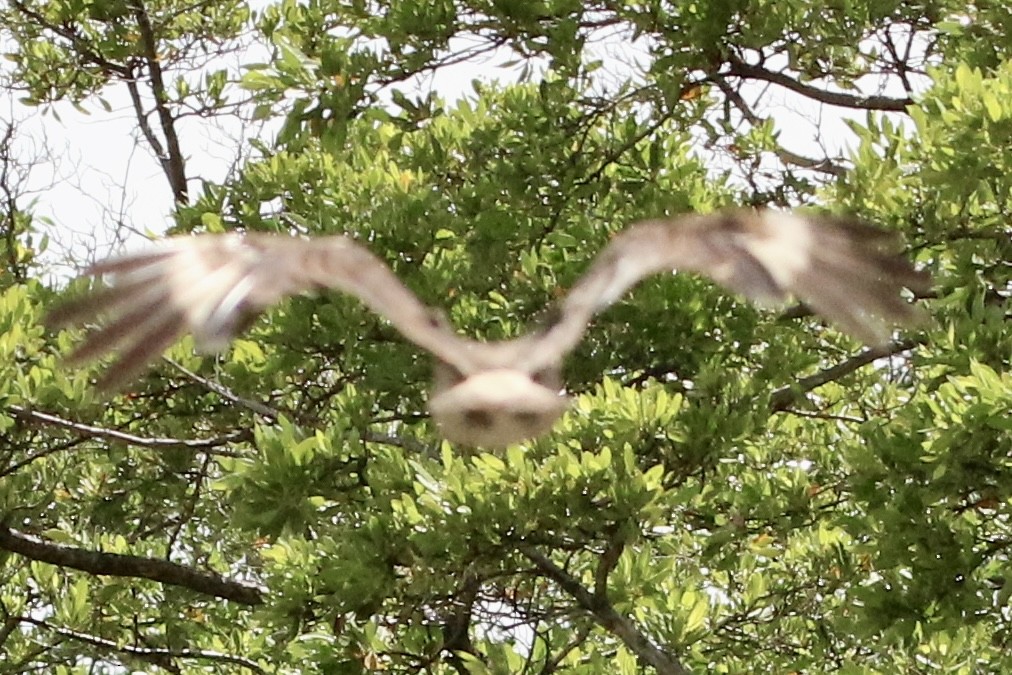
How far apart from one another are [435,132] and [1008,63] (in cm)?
194

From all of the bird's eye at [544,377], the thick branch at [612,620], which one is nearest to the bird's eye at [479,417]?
the bird's eye at [544,377]

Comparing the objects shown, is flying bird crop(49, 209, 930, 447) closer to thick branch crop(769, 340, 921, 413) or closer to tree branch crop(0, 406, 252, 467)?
thick branch crop(769, 340, 921, 413)

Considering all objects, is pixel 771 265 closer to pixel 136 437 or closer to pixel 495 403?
pixel 495 403

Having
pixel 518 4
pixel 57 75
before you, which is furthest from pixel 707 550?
pixel 57 75

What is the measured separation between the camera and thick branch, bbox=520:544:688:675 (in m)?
2.97

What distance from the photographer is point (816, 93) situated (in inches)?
161

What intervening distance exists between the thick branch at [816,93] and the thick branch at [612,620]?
1620mm

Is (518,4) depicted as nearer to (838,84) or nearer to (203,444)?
(838,84)

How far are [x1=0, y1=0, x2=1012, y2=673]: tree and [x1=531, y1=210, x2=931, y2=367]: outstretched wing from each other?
0.79 ft

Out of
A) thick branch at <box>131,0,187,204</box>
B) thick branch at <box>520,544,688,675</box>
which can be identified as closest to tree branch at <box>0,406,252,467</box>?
thick branch at <box>520,544,688,675</box>

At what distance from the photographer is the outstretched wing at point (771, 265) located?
2.41 metres

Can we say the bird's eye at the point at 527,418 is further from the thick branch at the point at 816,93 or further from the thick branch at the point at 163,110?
the thick branch at the point at 163,110

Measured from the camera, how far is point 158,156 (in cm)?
651

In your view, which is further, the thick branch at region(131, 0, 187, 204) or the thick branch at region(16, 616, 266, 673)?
the thick branch at region(131, 0, 187, 204)
